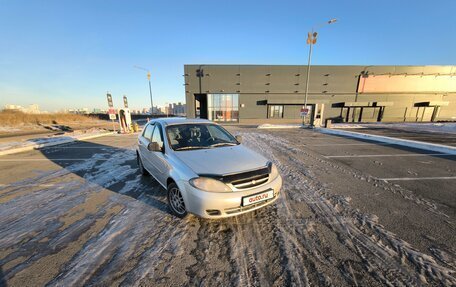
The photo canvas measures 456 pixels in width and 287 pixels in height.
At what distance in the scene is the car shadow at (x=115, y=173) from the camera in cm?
366

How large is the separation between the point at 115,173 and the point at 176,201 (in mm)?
3160

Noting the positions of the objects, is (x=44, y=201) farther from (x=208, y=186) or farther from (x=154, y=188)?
(x=208, y=186)

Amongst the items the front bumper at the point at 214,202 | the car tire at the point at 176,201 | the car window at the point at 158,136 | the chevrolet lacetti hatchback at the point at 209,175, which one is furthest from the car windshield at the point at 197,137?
the front bumper at the point at 214,202

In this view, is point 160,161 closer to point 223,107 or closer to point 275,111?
point 223,107

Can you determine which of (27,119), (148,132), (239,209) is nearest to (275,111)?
(148,132)

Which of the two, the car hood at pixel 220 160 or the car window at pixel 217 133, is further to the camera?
the car window at pixel 217 133

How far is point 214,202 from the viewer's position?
7.73ft

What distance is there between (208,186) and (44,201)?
355 centimetres

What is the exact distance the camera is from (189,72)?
26.3 meters

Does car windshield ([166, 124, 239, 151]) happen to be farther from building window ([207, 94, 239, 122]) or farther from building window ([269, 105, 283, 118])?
building window ([269, 105, 283, 118])

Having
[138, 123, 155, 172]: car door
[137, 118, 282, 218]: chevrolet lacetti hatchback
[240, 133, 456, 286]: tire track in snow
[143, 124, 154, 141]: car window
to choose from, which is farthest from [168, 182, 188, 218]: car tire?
[240, 133, 456, 286]: tire track in snow

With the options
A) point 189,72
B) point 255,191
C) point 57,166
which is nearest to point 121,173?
point 57,166

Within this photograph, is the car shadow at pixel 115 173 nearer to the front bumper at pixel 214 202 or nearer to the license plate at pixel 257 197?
the front bumper at pixel 214 202

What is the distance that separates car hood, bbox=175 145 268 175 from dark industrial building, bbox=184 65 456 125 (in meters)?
24.6
